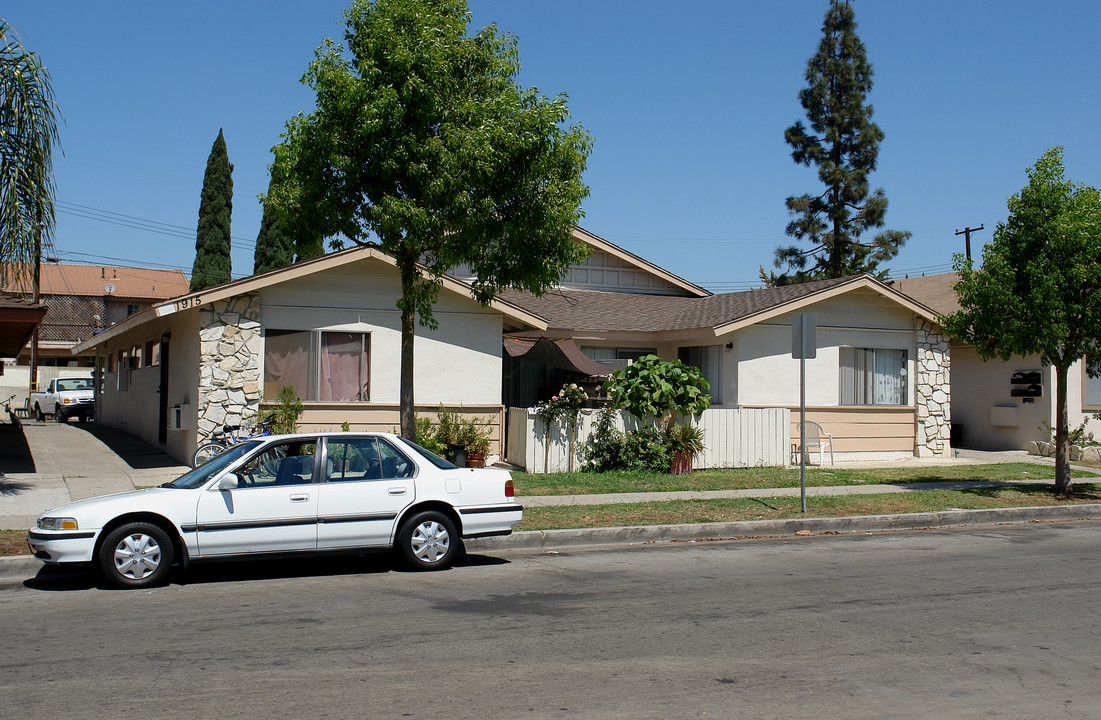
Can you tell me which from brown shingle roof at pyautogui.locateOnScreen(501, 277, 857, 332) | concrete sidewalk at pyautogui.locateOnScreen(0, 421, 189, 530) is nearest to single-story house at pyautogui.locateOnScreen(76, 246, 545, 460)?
concrete sidewalk at pyautogui.locateOnScreen(0, 421, 189, 530)

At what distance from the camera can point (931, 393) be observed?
21.1 m

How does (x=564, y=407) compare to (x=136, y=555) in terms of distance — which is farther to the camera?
(x=564, y=407)

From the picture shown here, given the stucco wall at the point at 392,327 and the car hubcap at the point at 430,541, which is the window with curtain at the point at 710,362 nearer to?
the stucco wall at the point at 392,327

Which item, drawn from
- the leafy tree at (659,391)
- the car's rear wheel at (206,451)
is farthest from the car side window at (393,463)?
the leafy tree at (659,391)

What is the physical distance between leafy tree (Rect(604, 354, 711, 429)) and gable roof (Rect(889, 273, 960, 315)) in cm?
1074

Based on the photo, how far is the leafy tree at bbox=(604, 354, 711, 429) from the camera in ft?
56.2

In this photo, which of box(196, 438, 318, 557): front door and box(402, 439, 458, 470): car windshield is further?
box(402, 439, 458, 470): car windshield

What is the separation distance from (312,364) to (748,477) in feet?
26.6

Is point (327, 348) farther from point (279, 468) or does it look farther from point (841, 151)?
point (841, 151)

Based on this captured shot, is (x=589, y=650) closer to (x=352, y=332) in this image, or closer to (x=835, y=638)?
(x=835, y=638)

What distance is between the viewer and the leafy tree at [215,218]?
151 feet

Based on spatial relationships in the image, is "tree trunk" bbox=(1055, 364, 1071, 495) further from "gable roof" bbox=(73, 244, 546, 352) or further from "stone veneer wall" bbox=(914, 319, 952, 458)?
"gable roof" bbox=(73, 244, 546, 352)

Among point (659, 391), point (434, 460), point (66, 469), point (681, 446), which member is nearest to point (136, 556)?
point (434, 460)

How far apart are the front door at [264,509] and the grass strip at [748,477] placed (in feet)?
19.0
